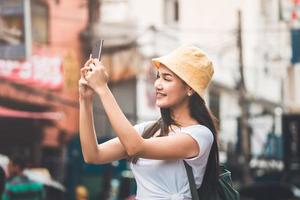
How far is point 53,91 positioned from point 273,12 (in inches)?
271

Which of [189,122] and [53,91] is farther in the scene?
[53,91]

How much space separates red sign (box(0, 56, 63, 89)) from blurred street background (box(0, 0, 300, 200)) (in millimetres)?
17

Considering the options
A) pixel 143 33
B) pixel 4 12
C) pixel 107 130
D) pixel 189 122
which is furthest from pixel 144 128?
pixel 143 33

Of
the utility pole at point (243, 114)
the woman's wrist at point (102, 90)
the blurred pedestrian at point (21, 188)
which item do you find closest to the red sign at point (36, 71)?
the blurred pedestrian at point (21, 188)

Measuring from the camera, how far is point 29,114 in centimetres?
1245

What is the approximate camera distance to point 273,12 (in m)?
17.6

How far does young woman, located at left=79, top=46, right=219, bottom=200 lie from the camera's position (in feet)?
7.53

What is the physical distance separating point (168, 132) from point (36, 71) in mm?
10224

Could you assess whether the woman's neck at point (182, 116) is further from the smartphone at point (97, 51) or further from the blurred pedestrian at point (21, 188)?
the blurred pedestrian at point (21, 188)

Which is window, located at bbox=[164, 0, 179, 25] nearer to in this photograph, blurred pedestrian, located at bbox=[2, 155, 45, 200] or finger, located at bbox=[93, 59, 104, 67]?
blurred pedestrian, located at bbox=[2, 155, 45, 200]

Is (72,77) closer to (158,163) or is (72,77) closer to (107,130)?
(107,130)

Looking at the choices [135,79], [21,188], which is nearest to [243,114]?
[135,79]

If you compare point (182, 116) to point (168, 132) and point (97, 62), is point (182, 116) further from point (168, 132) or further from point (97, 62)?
point (97, 62)

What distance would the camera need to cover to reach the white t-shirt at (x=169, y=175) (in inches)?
94.3
